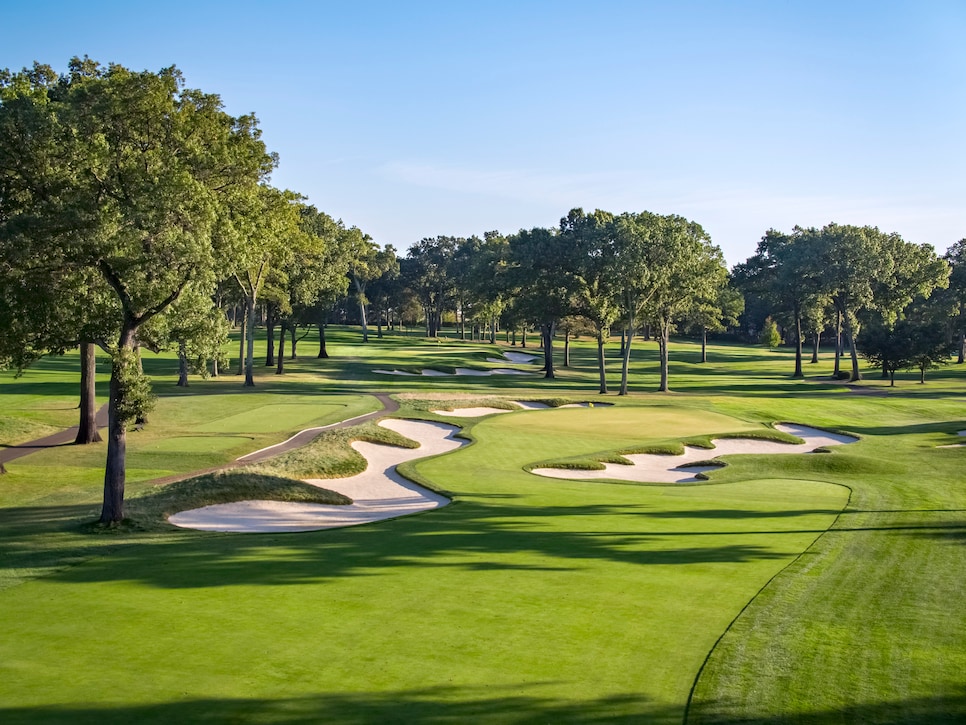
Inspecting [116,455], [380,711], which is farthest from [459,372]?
[380,711]

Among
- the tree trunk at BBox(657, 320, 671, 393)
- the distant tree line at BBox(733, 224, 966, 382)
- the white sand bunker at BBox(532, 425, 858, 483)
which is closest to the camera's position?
the white sand bunker at BBox(532, 425, 858, 483)

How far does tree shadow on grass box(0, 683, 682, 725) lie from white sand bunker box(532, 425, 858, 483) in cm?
2275

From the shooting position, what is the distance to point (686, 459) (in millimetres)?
39906

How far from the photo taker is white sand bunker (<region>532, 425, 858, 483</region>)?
114ft

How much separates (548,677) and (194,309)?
1826 centimetres

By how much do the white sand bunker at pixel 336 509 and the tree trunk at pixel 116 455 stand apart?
1.74 m

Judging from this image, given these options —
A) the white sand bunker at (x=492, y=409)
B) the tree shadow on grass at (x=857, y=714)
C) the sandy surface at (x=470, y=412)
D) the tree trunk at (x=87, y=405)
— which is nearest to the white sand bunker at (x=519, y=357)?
the white sand bunker at (x=492, y=409)

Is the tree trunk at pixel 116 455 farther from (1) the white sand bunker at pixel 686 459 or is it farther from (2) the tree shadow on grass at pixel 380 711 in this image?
(1) the white sand bunker at pixel 686 459

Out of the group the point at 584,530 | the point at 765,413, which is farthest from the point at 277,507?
the point at 765,413

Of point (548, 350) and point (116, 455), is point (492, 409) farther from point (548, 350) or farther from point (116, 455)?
point (116, 455)

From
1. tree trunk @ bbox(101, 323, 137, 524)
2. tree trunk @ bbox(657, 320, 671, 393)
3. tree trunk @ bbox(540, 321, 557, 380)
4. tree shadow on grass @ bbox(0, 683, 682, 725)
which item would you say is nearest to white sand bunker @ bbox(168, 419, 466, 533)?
tree trunk @ bbox(101, 323, 137, 524)

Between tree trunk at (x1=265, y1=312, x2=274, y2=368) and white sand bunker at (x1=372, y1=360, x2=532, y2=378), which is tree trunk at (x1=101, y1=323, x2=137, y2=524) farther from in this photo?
white sand bunker at (x1=372, y1=360, x2=532, y2=378)

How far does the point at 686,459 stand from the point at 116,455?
2615 cm

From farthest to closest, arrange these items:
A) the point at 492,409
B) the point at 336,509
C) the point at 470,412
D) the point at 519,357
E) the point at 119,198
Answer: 1. the point at 519,357
2. the point at 492,409
3. the point at 470,412
4. the point at 336,509
5. the point at 119,198
